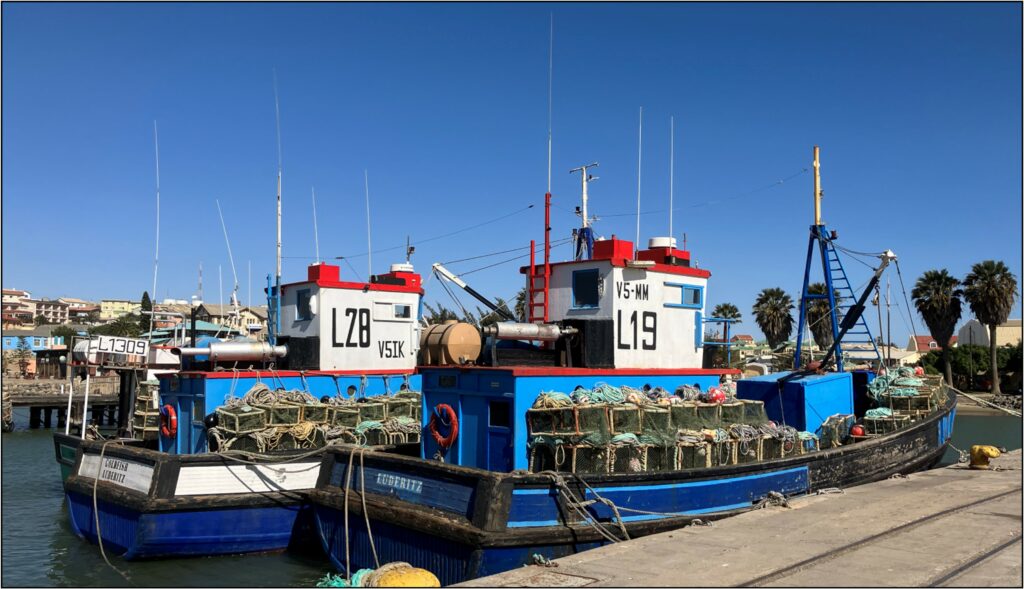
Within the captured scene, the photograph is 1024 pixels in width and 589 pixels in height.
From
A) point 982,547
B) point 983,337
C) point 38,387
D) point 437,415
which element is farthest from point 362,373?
point 983,337

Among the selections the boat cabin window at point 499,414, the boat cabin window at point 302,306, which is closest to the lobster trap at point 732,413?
the boat cabin window at point 499,414

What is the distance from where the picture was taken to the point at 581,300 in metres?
14.6

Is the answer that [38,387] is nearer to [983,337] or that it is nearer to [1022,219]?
[1022,219]

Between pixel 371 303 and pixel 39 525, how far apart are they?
27.7 ft

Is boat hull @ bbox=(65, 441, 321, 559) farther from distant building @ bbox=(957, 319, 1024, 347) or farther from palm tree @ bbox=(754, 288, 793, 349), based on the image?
distant building @ bbox=(957, 319, 1024, 347)

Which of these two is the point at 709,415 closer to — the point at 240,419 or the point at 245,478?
the point at 245,478

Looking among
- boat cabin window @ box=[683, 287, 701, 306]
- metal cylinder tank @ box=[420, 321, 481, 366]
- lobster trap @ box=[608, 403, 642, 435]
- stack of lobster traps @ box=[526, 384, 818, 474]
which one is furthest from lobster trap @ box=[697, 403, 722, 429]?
metal cylinder tank @ box=[420, 321, 481, 366]

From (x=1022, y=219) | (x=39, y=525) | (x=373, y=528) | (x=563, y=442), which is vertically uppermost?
(x=1022, y=219)

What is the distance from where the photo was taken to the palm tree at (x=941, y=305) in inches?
2062

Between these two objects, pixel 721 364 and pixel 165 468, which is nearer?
pixel 165 468

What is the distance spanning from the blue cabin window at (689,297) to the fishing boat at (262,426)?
232 inches

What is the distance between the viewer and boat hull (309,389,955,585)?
1059cm

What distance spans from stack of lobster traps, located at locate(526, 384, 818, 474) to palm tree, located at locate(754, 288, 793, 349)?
44.5 m

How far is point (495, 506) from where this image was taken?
10531mm
